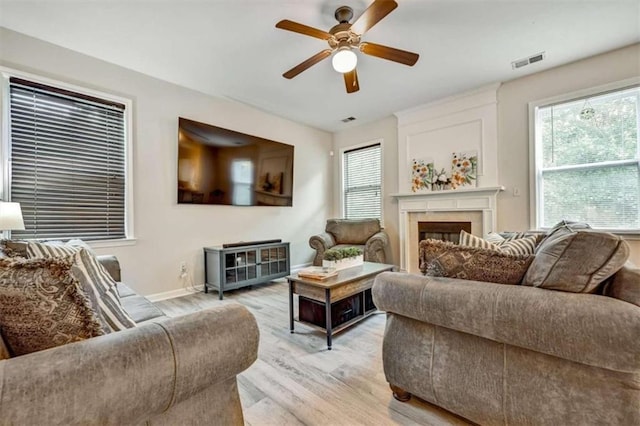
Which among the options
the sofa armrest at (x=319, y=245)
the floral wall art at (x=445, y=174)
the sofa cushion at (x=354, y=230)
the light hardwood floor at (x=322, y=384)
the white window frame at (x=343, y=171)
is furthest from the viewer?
the white window frame at (x=343, y=171)

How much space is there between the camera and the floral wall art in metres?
3.86

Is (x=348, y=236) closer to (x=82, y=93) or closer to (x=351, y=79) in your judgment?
(x=351, y=79)

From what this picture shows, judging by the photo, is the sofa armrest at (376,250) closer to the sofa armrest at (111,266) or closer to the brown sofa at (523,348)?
the brown sofa at (523,348)

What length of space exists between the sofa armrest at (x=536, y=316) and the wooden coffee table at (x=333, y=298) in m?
0.81

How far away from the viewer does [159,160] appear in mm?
3309

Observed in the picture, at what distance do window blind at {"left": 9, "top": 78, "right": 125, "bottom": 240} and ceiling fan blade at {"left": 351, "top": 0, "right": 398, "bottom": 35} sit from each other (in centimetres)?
269

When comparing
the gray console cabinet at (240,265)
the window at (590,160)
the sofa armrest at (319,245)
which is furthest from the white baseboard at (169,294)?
the window at (590,160)

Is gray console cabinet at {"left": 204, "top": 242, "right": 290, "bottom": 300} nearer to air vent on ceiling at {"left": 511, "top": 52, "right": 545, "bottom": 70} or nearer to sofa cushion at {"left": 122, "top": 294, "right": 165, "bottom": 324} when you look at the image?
sofa cushion at {"left": 122, "top": 294, "right": 165, "bottom": 324}

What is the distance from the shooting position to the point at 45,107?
263cm

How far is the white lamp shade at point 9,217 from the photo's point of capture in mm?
1928

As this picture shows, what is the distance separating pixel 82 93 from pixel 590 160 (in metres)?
5.46

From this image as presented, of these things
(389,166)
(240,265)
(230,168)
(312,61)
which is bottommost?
(240,265)

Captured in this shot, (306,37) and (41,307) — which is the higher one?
(306,37)

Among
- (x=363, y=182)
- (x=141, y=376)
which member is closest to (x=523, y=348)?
(x=141, y=376)
